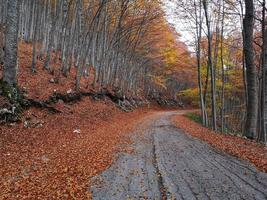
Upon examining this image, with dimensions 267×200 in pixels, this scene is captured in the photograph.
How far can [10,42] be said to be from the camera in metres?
12.1

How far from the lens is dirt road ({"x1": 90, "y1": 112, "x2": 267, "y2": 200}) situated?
5.58 m

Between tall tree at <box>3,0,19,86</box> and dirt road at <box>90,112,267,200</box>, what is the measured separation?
628 centimetres

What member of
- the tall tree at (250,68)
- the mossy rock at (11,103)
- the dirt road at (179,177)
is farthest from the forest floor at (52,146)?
the tall tree at (250,68)

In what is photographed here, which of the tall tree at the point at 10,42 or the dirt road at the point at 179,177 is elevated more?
the tall tree at the point at 10,42

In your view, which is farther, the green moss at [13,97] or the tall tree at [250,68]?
the tall tree at [250,68]

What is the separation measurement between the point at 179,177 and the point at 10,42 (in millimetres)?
9080

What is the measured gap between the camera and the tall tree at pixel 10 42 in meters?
12.1

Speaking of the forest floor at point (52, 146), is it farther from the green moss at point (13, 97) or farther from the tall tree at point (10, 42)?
the tall tree at point (10, 42)

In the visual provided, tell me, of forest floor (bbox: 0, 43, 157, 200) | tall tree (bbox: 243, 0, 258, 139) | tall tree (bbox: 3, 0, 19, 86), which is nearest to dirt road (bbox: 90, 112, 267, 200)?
forest floor (bbox: 0, 43, 157, 200)

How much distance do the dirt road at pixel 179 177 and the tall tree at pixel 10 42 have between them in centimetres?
628

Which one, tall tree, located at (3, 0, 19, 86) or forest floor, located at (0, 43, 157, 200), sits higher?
tall tree, located at (3, 0, 19, 86)

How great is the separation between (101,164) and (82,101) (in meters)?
10.9

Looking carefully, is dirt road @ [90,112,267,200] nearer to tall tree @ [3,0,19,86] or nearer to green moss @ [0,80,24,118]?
green moss @ [0,80,24,118]

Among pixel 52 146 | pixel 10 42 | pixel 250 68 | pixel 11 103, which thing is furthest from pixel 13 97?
pixel 250 68
